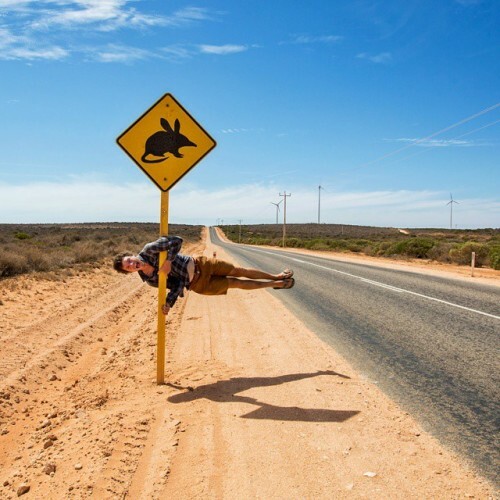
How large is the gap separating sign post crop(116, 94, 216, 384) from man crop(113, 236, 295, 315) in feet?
0.36

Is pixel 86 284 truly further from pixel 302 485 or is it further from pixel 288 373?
pixel 302 485

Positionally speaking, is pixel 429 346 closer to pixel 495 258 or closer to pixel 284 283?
pixel 284 283

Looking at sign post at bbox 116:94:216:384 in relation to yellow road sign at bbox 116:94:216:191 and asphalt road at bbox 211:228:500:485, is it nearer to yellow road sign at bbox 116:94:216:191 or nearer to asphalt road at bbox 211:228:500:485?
yellow road sign at bbox 116:94:216:191

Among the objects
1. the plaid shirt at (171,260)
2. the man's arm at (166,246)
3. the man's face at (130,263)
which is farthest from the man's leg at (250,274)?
the man's face at (130,263)

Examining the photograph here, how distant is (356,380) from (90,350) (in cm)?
407

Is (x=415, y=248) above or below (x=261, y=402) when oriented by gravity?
above

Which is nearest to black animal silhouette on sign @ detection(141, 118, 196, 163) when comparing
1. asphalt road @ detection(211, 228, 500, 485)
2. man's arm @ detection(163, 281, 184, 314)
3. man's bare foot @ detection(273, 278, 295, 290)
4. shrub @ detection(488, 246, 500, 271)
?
man's arm @ detection(163, 281, 184, 314)

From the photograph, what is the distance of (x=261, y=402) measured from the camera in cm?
404

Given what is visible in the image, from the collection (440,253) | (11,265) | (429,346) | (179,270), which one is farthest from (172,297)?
(440,253)

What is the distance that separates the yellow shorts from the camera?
15.8ft

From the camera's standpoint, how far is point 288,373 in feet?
16.0

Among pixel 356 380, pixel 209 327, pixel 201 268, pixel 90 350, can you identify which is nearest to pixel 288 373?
pixel 356 380

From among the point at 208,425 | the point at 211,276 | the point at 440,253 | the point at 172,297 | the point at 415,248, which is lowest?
the point at 208,425

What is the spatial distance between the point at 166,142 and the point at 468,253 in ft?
85.7
